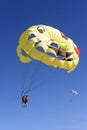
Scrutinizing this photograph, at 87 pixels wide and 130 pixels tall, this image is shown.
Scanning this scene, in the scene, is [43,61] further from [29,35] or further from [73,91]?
[73,91]

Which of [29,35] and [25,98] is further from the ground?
[29,35]

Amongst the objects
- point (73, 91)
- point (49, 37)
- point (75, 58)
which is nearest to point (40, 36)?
point (49, 37)

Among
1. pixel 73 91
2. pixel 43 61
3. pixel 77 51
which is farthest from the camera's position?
pixel 73 91

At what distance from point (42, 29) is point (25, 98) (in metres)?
7.63

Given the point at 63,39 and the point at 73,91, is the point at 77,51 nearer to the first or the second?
the point at 63,39

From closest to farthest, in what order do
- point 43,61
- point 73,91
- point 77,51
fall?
point 43,61 → point 77,51 → point 73,91

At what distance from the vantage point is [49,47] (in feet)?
146

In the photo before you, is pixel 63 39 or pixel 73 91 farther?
pixel 73 91

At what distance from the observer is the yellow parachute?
4406cm

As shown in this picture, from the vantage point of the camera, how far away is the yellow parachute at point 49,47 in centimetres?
4406

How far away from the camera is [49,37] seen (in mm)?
45625

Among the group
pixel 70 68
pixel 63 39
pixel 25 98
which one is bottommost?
pixel 25 98

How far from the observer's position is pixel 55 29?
46.9 meters

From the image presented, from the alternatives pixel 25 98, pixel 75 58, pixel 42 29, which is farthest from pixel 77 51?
pixel 25 98
